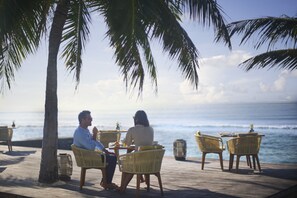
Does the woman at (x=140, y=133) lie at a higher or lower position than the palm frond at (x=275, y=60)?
lower

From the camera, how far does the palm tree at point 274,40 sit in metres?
8.30

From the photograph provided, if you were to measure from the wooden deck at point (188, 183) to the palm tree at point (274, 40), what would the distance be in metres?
2.32

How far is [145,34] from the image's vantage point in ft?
20.9

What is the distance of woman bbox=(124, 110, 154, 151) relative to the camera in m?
6.46

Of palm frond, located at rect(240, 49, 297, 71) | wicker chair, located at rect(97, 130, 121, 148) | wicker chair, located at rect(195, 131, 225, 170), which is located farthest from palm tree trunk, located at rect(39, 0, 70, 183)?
wicker chair, located at rect(97, 130, 121, 148)

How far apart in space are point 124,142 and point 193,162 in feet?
12.4

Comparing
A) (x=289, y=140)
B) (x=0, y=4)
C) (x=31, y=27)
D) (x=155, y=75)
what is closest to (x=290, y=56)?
(x=155, y=75)

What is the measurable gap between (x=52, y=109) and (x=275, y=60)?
4.82 meters

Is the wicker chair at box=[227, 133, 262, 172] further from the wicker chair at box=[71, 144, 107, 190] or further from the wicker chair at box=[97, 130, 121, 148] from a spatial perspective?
the wicker chair at box=[97, 130, 121, 148]

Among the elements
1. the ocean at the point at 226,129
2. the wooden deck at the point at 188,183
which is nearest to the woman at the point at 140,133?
the wooden deck at the point at 188,183

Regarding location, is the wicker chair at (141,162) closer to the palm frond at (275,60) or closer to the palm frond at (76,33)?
the palm frond at (76,33)

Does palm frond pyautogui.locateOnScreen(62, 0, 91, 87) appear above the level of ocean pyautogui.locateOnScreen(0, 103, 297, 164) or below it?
above

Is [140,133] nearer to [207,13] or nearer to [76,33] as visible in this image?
[207,13]

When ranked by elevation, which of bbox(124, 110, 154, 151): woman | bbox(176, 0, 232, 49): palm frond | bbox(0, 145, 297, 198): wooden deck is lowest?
bbox(0, 145, 297, 198): wooden deck
